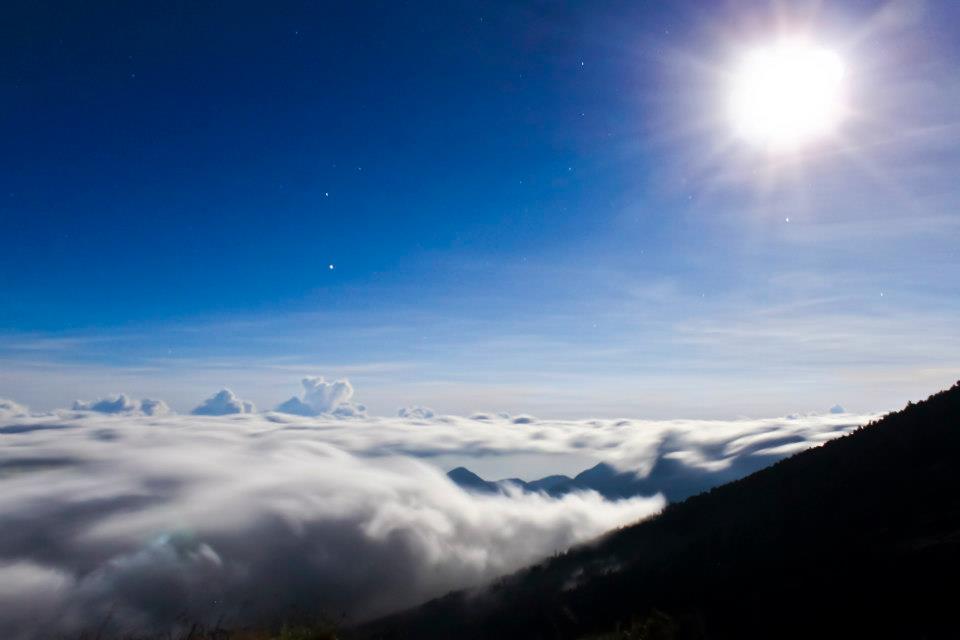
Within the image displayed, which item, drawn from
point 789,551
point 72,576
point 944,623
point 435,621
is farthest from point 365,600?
point 944,623

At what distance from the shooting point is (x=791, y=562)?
38125 millimetres

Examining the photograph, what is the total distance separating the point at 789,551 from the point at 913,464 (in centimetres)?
1927

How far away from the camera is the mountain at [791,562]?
25.7 metres

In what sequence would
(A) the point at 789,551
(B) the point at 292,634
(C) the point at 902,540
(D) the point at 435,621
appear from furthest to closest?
(D) the point at 435,621 → (A) the point at 789,551 → (C) the point at 902,540 → (B) the point at 292,634

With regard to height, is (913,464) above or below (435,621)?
above

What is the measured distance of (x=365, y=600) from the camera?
188500 mm

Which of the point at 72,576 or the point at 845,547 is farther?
the point at 72,576

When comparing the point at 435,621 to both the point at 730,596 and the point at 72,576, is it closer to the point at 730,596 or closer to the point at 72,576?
the point at 730,596

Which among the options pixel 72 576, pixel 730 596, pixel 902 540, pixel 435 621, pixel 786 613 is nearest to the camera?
pixel 786 613

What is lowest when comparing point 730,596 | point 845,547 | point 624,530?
point 624,530

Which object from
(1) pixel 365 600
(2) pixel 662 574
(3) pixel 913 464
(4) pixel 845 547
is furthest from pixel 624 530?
(1) pixel 365 600

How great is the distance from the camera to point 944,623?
1931 centimetres

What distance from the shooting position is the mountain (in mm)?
25688

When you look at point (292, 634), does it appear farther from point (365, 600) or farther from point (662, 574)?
point (365, 600)
